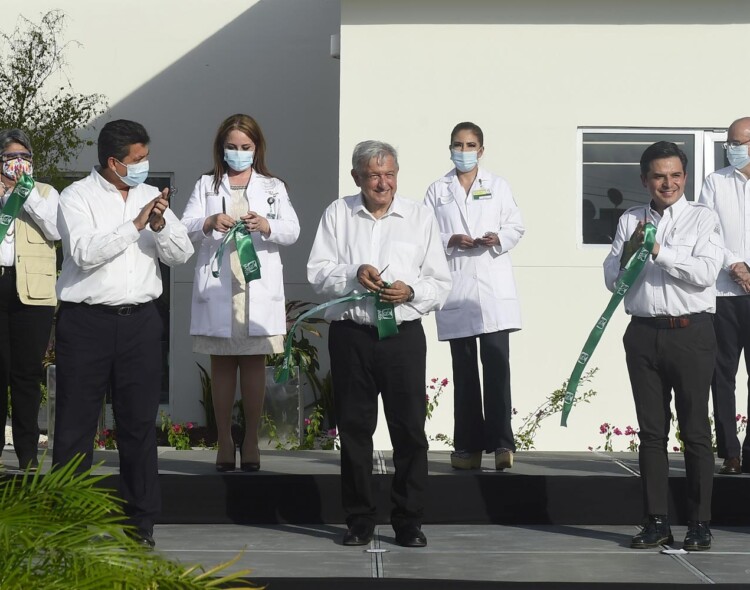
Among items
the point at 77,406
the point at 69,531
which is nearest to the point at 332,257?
the point at 77,406

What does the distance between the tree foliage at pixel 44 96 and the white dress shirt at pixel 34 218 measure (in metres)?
3.13

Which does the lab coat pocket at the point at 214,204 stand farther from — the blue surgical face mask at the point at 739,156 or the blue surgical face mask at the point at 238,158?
the blue surgical face mask at the point at 739,156

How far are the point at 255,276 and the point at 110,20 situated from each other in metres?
5.01

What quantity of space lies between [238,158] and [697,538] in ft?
9.36

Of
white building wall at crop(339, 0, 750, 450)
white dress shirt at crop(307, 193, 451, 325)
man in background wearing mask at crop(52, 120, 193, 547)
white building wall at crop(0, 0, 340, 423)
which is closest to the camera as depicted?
man in background wearing mask at crop(52, 120, 193, 547)

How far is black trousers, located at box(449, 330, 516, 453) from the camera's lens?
6.68m

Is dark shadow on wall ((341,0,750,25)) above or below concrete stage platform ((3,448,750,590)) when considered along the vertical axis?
above

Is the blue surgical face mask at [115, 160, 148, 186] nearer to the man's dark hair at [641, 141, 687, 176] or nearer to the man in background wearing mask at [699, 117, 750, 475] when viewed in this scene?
the man's dark hair at [641, 141, 687, 176]

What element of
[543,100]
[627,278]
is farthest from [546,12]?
[627,278]

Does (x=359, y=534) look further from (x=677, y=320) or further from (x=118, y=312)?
(x=677, y=320)

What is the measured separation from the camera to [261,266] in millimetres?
6590

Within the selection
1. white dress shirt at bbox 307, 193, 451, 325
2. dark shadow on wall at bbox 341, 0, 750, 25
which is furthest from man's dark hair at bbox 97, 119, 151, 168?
dark shadow on wall at bbox 341, 0, 750, 25

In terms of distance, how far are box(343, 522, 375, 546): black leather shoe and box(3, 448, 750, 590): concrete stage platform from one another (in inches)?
2.0

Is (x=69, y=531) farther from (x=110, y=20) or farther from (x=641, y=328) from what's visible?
(x=110, y=20)
